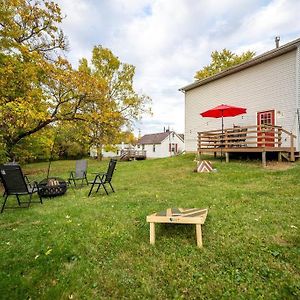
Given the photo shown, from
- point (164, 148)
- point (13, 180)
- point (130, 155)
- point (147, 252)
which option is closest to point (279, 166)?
point (147, 252)

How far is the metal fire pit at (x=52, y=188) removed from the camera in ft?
21.2

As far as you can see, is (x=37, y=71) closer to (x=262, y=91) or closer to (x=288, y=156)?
(x=262, y=91)

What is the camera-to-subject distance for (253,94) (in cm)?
1259

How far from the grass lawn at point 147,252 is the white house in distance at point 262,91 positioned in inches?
275

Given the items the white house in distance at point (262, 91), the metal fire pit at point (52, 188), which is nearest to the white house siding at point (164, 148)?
the white house in distance at point (262, 91)

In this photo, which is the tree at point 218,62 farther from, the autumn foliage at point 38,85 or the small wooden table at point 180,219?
the small wooden table at point 180,219

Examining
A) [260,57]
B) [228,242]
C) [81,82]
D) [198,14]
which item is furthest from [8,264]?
[260,57]

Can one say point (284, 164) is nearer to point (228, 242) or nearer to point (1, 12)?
point (228, 242)

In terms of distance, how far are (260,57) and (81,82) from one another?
879 cm

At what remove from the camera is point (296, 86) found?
1044cm

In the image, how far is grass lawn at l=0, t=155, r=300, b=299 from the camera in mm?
2543

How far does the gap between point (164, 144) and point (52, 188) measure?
106 ft

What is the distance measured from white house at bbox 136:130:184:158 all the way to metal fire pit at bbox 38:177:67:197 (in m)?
30.9

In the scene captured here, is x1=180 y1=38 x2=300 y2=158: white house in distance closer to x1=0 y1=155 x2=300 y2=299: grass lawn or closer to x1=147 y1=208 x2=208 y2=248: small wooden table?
x1=0 y1=155 x2=300 y2=299: grass lawn
